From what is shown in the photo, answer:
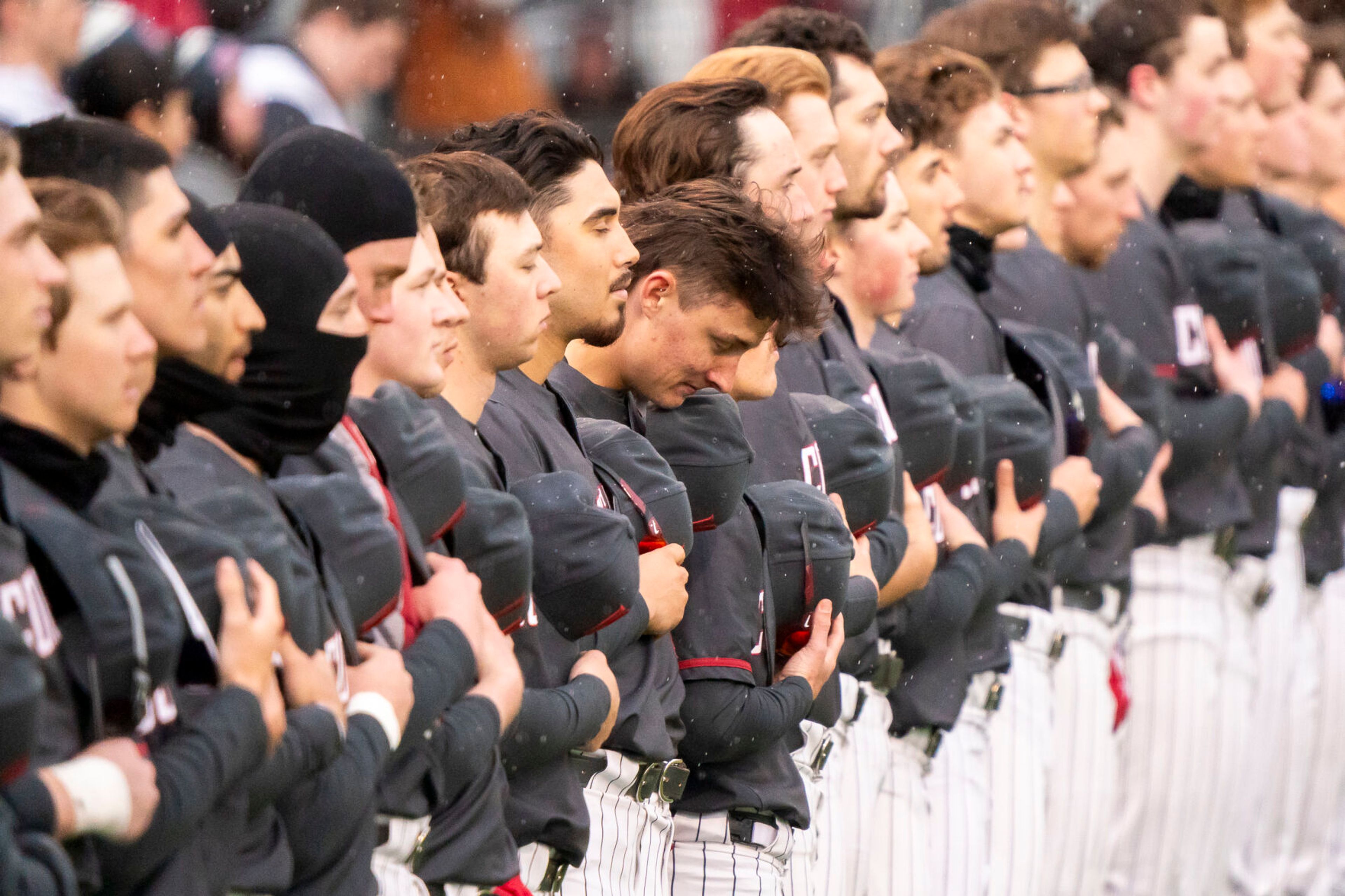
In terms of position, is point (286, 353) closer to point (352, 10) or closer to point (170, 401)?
point (170, 401)

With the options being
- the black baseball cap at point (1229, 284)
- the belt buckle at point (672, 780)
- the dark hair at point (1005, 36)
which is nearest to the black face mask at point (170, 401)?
the belt buckle at point (672, 780)

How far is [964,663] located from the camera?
5.18 meters

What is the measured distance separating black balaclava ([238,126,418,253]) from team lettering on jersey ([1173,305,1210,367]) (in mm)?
4656

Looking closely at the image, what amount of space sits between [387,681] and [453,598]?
23 centimetres

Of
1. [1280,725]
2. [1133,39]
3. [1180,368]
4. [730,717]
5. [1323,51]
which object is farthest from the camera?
[1323,51]

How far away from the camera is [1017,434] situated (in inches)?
213

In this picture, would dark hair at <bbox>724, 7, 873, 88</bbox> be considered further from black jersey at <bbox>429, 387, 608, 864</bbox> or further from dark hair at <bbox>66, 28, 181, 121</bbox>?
black jersey at <bbox>429, 387, 608, 864</bbox>

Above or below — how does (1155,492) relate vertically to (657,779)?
above

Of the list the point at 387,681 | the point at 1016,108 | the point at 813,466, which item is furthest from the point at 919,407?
the point at 387,681

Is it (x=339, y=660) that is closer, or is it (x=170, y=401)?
(x=170, y=401)

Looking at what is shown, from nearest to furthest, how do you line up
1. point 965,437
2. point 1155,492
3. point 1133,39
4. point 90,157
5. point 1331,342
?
point 90,157 < point 965,437 < point 1155,492 < point 1133,39 < point 1331,342

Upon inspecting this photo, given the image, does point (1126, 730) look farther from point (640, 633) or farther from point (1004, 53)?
point (640, 633)

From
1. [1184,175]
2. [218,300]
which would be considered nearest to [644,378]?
[218,300]

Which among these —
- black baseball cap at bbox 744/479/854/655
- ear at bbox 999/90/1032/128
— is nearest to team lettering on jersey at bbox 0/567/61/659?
black baseball cap at bbox 744/479/854/655
